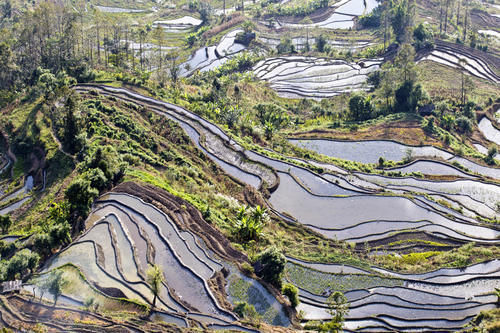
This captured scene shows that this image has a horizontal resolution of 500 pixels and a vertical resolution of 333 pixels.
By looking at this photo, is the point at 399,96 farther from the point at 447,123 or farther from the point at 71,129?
the point at 71,129

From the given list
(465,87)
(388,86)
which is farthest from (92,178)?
(465,87)

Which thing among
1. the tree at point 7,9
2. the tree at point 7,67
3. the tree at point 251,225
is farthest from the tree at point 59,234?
the tree at point 7,9

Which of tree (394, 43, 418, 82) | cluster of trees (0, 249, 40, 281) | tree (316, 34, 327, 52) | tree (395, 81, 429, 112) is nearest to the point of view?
cluster of trees (0, 249, 40, 281)

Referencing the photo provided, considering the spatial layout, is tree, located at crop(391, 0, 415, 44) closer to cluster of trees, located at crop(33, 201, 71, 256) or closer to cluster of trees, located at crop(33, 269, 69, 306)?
cluster of trees, located at crop(33, 201, 71, 256)

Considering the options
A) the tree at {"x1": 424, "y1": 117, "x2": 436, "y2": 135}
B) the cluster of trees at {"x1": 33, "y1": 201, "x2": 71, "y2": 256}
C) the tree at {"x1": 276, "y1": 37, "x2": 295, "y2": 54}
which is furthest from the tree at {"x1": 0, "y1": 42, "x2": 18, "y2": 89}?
the tree at {"x1": 424, "y1": 117, "x2": 436, "y2": 135}

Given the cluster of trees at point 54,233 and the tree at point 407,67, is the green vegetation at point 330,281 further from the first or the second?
the tree at point 407,67

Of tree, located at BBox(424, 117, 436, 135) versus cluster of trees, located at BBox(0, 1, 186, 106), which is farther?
cluster of trees, located at BBox(0, 1, 186, 106)

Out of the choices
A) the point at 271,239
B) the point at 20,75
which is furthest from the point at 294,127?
the point at 20,75
